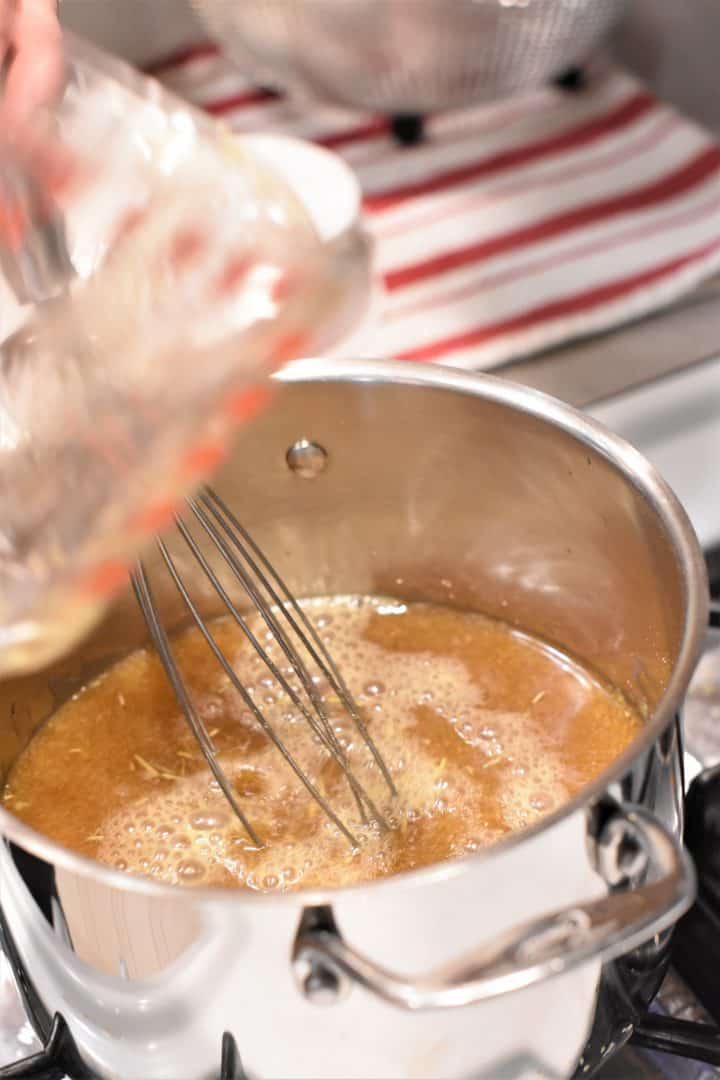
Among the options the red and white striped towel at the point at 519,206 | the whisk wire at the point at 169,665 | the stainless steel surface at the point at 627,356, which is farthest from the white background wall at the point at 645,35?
the whisk wire at the point at 169,665

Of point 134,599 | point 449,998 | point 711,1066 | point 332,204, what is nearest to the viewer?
point 449,998

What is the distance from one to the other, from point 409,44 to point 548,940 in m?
0.64

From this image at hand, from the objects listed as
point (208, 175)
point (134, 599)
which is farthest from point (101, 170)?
point (134, 599)

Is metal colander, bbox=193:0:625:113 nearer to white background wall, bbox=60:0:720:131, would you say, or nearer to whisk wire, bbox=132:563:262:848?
white background wall, bbox=60:0:720:131

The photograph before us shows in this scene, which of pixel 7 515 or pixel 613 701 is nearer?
pixel 7 515

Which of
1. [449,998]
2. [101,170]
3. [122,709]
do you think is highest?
[101,170]

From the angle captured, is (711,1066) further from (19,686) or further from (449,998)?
(19,686)

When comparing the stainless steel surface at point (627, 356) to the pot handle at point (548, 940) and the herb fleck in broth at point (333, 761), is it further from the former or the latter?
the pot handle at point (548, 940)

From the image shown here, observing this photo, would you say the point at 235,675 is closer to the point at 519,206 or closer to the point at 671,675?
the point at 671,675

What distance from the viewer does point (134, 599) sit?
0.50 meters

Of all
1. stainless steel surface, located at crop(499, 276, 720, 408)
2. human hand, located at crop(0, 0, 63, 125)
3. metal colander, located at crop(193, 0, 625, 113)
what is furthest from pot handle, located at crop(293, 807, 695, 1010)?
metal colander, located at crop(193, 0, 625, 113)

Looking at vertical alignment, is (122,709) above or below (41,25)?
below

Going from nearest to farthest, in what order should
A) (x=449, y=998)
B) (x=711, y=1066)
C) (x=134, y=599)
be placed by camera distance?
1. (x=449, y=998)
2. (x=711, y=1066)
3. (x=134, y=599)

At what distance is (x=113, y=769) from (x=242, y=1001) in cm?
18
